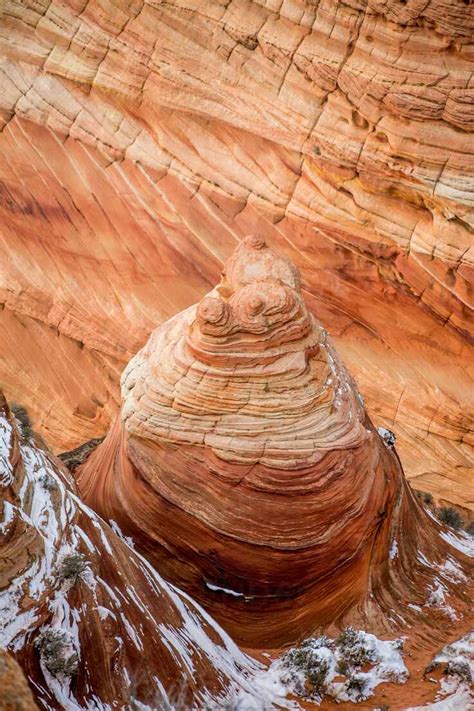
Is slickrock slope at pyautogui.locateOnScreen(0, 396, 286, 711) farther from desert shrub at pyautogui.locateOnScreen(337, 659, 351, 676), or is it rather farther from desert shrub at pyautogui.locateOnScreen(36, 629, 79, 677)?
desert shrub at pyautogui.locateOnScreen(337, 659, 351, 676)

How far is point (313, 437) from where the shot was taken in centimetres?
974

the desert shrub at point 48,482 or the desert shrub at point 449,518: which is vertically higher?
the desert shrub at point 449,518

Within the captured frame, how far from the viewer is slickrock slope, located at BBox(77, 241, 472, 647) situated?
9.59 meters

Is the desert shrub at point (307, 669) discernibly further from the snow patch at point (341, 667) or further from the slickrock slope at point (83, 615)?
the slickrock slope at point (83, 615)

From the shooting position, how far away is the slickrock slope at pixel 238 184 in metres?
14.4

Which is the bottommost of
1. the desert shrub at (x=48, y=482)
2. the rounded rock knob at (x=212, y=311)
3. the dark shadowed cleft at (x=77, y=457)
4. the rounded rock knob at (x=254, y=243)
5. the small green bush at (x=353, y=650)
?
the dark shadowed cleft at (x=77, y=457)

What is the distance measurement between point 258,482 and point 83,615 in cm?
318

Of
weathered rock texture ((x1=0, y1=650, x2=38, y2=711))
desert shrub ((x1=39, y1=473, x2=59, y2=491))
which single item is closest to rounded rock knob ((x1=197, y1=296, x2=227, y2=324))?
desert shrub ((x1=39, y1=473, x2=59, y2=491))

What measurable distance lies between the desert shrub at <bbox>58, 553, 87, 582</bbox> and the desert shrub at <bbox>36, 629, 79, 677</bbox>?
53cm

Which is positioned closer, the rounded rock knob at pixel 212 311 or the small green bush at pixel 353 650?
the small green bush at pixel 353 650

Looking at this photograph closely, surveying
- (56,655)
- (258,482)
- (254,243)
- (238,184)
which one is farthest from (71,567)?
(238,184)

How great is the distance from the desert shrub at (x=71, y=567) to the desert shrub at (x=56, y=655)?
527 mm

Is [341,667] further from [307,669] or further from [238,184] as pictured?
[238,184]

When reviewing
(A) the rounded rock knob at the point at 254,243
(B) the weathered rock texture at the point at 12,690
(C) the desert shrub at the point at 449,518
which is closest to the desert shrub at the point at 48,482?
(B) the weathered rock texture at the point at 12,690
